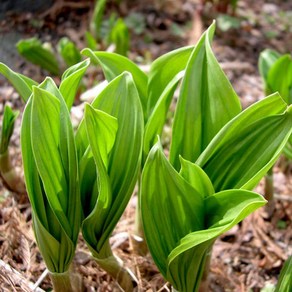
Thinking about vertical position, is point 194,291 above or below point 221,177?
below

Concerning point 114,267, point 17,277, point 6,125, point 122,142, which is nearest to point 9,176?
point 6,125

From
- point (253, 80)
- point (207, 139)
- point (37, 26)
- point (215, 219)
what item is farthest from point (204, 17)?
point (215, 219)

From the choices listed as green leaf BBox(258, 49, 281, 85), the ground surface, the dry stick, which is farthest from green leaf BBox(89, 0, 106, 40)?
the dry stick

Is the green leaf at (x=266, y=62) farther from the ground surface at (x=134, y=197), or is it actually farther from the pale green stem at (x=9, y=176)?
the pale green stem at (x=9, y=176)

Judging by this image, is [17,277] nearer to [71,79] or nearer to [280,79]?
[71,79]

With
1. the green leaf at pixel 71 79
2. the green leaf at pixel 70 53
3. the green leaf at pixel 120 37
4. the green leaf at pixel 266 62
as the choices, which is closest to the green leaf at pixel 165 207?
the green leaf at pixel 71 79

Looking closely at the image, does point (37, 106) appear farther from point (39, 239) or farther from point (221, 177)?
point (221, 177)
